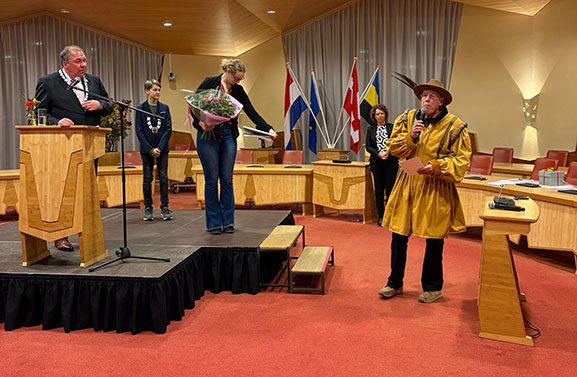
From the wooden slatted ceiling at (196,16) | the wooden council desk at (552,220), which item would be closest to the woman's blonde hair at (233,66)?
the wooden council desk at (552,220)

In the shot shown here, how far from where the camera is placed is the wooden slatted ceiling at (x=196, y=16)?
8.20 m

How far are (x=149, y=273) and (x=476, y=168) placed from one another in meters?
4.85

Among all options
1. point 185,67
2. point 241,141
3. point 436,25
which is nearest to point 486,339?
point 436,25

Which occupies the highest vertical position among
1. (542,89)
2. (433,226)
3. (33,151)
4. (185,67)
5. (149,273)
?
(185,67)

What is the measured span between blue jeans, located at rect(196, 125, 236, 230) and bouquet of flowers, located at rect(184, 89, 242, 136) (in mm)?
213

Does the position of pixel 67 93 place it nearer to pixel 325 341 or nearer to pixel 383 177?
pixel 325 341

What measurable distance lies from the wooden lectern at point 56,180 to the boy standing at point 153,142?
194 centimetres

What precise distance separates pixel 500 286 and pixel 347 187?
12.4ft

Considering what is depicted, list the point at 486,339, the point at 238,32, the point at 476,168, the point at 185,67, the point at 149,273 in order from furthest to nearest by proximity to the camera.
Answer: the point at 185,67 < the point at 238,32 < the point at 476,168 < the point at 149,273 < the point at 486,339

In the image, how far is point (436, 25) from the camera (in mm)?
8344

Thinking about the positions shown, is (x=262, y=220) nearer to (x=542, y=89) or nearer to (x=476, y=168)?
(x=476, y=168)

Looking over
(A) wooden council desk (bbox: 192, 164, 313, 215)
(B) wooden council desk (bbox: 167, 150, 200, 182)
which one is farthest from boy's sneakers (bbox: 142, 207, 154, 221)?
(B) wooden council desk (bbox: 167, 150, 200, 182)

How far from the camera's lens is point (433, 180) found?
309cm

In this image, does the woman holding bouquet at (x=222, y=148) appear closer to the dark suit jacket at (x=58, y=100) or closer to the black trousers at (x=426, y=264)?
the dark suit jacket at (x=58, y=100)
